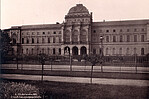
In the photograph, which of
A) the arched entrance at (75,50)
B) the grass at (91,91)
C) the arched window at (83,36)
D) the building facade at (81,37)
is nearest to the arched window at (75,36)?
the building facade at (81,37)

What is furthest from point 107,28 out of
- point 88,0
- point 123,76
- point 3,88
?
point 3,88

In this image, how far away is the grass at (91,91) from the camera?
697 centimetres

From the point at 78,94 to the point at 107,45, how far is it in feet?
73.3

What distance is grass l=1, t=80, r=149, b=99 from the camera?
6969mm

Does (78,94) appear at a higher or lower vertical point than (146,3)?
lower

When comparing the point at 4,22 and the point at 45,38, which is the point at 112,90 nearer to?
the point at 4,22

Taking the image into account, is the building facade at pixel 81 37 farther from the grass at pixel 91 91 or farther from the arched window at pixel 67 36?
the grass at pixel 91 91

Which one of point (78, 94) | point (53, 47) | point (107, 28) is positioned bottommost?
point (78, 94)

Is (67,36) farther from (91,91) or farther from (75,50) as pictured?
(91,91)

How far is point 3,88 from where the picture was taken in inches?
300

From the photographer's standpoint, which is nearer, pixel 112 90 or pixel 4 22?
pixel 112 90

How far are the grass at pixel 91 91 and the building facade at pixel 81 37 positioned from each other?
19.3 m

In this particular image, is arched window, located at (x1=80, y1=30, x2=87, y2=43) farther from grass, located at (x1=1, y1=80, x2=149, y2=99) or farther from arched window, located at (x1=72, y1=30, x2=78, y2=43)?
grass, located at (x1=1, y1=80, x2=149, y2=99)

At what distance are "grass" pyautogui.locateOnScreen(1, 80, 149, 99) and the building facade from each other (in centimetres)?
1926
